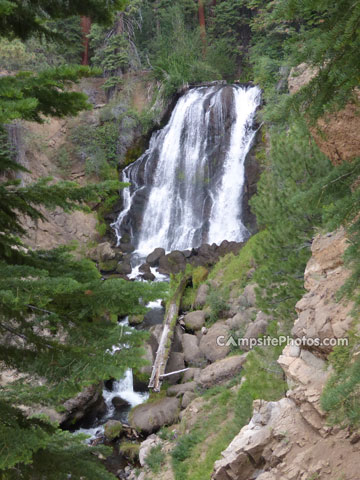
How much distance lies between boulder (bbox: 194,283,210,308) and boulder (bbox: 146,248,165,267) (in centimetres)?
340

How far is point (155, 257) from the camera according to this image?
18031 millimetres

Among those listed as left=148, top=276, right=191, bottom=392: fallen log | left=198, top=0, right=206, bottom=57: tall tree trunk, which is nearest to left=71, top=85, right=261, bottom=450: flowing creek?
left=148, top=276, right=191, bottom=392: fallen log

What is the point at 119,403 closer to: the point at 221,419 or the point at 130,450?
the point at 130,450

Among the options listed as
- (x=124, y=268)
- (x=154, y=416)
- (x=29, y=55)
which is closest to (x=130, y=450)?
(x=154, y=416)

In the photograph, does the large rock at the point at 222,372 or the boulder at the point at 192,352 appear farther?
the boulder at the point at 192,352

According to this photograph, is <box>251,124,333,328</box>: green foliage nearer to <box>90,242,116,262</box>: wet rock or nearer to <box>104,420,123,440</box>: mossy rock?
<box>104,420,123,440</box>: mossy rock

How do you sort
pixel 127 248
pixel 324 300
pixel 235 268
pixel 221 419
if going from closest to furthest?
pixel 324 300, pixel 221 419, pixel 235 268, pixel 127 248

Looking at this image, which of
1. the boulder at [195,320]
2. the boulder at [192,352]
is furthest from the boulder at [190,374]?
the boulder at [195,320]

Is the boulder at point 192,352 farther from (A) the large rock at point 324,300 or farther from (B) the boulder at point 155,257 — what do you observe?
(A) the large rock at point 324,300

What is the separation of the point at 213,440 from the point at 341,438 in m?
4.28

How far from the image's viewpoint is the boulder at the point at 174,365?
1145cm

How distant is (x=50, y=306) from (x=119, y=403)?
9266 mm

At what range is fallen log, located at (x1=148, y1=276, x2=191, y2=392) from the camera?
1125cm

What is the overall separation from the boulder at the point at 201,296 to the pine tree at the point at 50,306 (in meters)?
11.0
